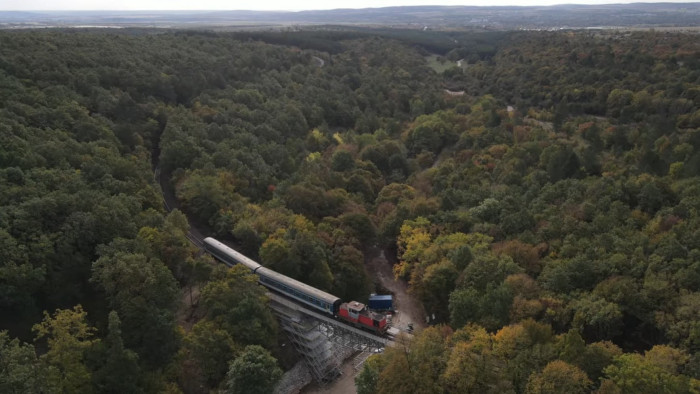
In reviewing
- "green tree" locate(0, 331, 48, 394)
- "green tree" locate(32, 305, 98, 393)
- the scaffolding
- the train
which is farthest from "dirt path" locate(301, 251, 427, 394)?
"green tree" locate(0, 331, 48, 394)

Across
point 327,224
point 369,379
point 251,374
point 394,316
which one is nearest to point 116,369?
point 251,374

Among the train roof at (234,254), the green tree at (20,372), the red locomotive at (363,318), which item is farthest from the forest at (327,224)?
the red locomotive at (363,318)

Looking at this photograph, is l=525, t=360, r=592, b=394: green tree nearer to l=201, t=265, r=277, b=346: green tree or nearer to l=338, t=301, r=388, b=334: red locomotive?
l=338, t=301, r=388, b=334: red locomotive

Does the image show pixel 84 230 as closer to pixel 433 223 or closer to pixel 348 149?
pixel 433 223

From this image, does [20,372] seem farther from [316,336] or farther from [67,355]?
[316,336]

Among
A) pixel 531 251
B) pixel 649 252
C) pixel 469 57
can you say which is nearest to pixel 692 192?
pixel 649 252

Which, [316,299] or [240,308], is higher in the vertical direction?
[240,308]
